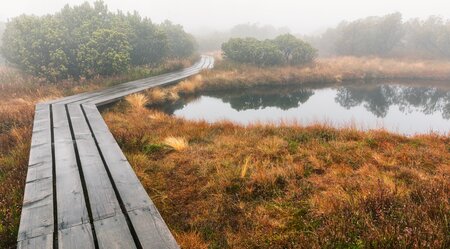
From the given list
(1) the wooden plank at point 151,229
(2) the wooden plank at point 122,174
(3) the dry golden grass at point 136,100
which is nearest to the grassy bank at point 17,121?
(2) the wooden plank at point 122,174

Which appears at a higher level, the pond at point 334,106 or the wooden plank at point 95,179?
the wooden plank at point 95,179

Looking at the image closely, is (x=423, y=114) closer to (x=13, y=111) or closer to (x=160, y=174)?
(x=160, y=174)

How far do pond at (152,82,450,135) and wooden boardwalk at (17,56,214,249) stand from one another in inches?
247

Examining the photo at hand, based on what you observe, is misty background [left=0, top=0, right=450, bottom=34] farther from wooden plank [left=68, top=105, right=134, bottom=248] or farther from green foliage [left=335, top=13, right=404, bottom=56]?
wooden plank [left=68, top=105, right=134, bottom=248]

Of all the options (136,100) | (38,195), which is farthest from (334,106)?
(38,195)

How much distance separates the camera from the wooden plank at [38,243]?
2.93m

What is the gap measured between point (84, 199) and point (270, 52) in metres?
21.8

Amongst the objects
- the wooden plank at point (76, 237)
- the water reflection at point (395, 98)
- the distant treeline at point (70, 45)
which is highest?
the distant treeline at point (70, 45)

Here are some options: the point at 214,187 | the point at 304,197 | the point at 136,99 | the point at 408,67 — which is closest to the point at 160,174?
the point at 214,187

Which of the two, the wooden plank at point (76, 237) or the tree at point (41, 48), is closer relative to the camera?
the wooden plank at point (76, 237)

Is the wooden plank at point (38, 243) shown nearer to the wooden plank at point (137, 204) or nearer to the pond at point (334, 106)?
the wooden plank at point (137, 204)

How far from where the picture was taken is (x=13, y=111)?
9578 millimetres

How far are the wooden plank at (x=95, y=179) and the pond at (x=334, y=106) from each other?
5847 mm

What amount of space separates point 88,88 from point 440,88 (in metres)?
23.3
